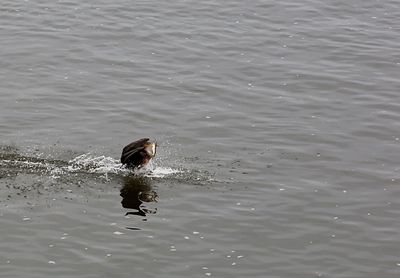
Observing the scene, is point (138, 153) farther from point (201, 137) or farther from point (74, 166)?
point (201, 137)

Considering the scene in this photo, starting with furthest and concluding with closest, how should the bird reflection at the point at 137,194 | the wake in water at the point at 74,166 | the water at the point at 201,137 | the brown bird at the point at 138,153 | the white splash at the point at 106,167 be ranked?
the white splash at the point at 106,167 < the wake in water at the point at 74,166 < the brown bird at the point at 138,153 < the bird reflection at the point at 137,194 < the water at the point at 201,137

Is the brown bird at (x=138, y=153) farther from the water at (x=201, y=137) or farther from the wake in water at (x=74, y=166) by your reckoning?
the water at (x=201, y=137)

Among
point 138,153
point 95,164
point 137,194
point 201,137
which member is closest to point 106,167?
point 95,164

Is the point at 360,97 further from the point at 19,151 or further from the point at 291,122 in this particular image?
the point at 19,151

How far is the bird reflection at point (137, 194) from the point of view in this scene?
2287 cm

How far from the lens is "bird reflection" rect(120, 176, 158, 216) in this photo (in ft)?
75.0

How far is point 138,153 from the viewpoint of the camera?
23781 mm

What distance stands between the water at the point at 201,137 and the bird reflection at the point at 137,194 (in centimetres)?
5

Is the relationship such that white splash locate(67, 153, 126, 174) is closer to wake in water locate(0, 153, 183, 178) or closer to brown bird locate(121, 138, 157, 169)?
wake in water locate(0, 153, 183, 178)

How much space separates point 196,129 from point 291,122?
10.1 feet

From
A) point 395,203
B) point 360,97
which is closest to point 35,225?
point 395,203

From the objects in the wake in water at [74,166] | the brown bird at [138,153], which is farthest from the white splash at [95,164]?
the brown bird at [138,153]

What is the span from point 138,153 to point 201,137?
12.6 feet

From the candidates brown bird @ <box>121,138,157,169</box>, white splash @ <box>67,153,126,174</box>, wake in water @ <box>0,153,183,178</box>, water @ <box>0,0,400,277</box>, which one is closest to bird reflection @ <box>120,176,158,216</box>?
water @ <box>0,0,400,277</box>
